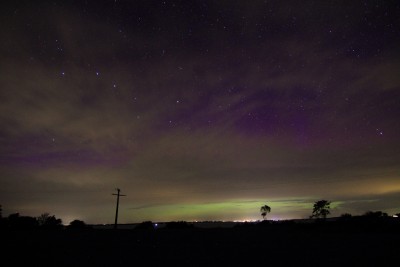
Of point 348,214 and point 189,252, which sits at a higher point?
point 348,214

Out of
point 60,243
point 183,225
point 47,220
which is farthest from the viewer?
point 47,220

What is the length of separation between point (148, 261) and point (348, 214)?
199 ft

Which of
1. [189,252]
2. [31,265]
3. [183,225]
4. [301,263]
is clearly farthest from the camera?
[183,225]

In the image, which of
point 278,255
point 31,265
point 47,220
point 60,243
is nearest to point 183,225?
point 47,220

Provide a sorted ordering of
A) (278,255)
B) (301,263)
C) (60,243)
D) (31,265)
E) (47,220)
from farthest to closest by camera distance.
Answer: (47,220), (60,243), (278,255), (301,263), (31,265)

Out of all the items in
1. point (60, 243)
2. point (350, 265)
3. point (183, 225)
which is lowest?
point (350, 265)

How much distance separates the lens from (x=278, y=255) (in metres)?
16.3

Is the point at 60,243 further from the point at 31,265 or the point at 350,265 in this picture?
the point at 350,265

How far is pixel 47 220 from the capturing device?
2174 inches

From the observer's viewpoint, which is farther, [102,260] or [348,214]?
[348,214]

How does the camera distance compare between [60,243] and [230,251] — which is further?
[60,243]

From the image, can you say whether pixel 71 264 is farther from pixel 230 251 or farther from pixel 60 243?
pixel 230 251

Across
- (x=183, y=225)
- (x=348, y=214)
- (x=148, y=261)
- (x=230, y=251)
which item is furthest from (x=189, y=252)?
(x=348, y=214)

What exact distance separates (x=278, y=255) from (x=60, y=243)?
13764 millimetres
